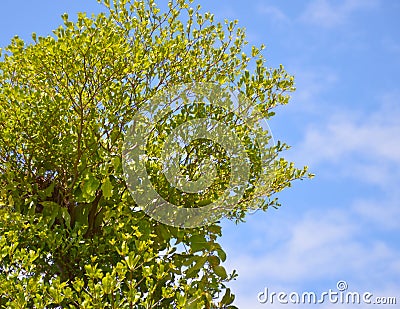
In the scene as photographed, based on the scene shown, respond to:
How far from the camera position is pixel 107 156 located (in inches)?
258

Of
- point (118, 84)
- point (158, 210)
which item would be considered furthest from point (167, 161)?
point (118, 84)

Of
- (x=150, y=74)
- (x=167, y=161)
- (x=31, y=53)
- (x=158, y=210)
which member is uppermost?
(x=150, y=74)

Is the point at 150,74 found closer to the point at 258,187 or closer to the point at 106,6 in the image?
the point at 106,6

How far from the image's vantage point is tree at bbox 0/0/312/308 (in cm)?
621

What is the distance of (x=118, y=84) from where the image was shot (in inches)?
268

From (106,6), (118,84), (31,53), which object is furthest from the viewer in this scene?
(106,6)

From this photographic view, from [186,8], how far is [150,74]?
117 cm

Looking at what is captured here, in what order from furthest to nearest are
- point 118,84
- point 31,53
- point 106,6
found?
point 106,6
point 118,84
point 31,53

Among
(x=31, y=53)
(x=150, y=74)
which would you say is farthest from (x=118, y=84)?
(x=31, y=53)

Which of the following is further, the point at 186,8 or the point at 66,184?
the point at 186,8

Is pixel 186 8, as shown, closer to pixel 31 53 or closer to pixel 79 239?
pixel 31 53

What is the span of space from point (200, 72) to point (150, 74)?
2.56 feet

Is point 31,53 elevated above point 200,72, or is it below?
below

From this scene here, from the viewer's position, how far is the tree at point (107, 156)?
20.4ft
